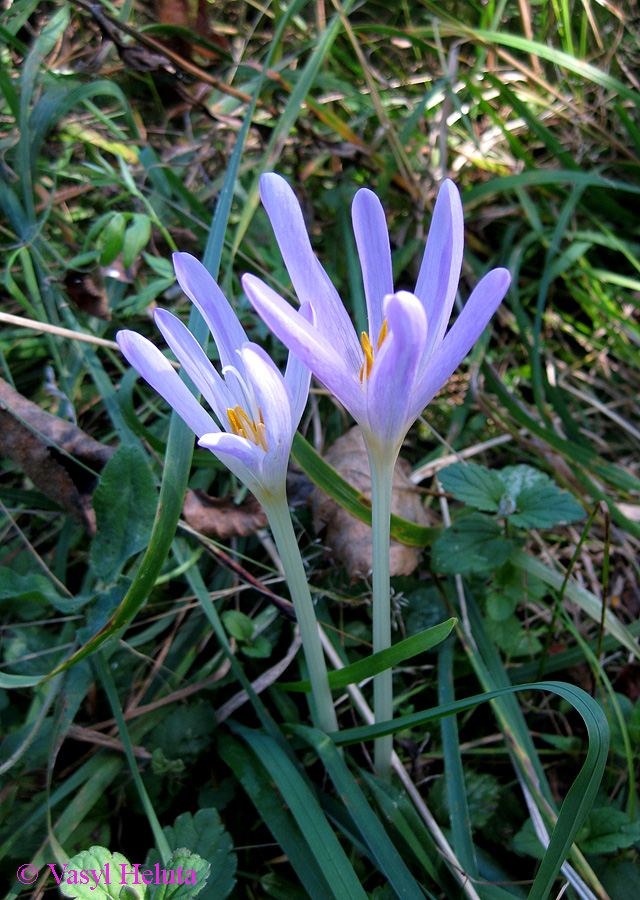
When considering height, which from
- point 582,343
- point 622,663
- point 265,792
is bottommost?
point 622,663

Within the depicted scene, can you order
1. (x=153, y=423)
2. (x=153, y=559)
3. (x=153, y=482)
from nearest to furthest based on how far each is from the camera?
(x=153, y=559) → (x=153, y=482) → (x=153, y=423)

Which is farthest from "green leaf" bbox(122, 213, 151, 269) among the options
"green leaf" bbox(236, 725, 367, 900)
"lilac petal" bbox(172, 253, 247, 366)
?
"green leaf" bbox(236, 725, 367, 900)

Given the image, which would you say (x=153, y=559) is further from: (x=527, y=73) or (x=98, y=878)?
(x=527, y=73)

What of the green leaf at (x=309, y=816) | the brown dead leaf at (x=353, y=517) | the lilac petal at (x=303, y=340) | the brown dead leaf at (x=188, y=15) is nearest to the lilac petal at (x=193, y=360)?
the lilac petal at (x=303, y=340)

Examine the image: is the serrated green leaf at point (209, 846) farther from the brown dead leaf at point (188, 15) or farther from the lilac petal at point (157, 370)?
the brown dead leaf at point (188, 15)

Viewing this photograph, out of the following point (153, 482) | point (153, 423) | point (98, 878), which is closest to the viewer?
point (98, 878)

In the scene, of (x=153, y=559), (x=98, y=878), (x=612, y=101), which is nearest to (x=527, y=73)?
(x=612, y=101)
